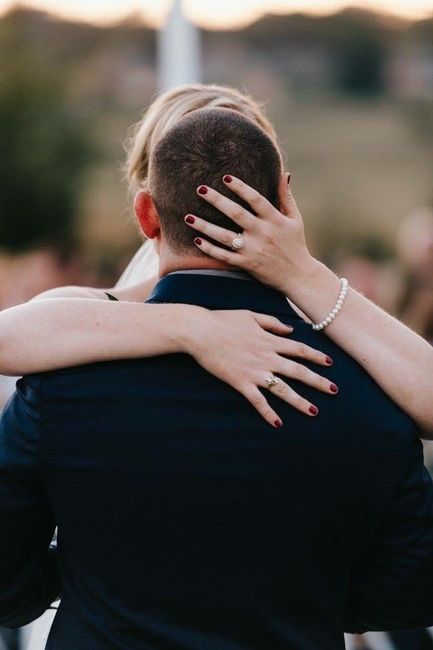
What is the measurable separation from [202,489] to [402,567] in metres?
0.46

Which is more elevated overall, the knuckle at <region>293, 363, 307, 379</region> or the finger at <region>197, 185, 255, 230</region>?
the finger at <region>197, 185, 255, 230</region>

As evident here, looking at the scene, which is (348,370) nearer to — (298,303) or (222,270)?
(298,303)

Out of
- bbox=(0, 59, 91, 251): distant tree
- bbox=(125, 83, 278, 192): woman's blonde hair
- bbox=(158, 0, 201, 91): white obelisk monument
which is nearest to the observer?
bbox=(125, 83, 278, 192): woman's blonde hair

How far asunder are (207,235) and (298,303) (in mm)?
227

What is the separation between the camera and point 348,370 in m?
1.78

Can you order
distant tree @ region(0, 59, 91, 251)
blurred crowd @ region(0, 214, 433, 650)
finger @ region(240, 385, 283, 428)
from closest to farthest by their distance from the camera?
finger @ region(240, 385, 283, 428)
blurred crowd @ region(0, 214, 433, 650)
distant tree @ region(0, 59, 91, 251)

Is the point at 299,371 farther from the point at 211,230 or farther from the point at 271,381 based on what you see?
the point at 211,230

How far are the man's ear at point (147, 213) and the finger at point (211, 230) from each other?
100 millimetres

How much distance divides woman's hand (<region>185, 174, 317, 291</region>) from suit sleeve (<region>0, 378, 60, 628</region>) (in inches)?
16.1

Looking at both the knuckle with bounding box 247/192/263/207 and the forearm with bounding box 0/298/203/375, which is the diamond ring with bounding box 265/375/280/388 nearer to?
the forearm with bounding box 0/298/203/375

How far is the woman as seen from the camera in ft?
5.67

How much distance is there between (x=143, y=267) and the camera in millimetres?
3148

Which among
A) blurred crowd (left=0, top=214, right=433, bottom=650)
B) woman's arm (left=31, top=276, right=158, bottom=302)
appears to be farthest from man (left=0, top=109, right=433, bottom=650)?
blurred crowd (left=0, top=214, right=433, bottom=650)

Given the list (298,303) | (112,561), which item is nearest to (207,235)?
(298,303)
